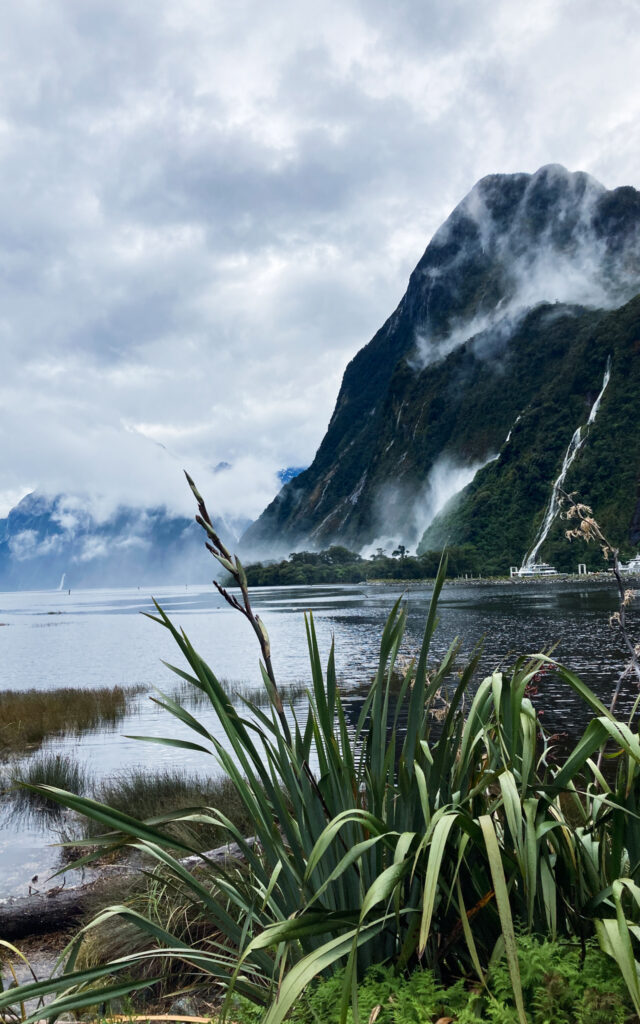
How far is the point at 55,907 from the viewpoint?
554 cm

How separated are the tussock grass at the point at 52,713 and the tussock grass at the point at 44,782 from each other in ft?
9.57

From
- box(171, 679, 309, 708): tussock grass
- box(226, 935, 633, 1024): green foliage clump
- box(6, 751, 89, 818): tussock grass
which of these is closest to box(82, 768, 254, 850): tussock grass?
box(6, 751, 89, 818): tussock grass

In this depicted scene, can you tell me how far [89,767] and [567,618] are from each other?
34.1 metres

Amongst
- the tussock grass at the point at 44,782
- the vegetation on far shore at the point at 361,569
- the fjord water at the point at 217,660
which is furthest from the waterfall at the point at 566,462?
the tussock grass at the point at 44,782

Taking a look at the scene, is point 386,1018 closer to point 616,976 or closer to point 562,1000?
point 562,1000

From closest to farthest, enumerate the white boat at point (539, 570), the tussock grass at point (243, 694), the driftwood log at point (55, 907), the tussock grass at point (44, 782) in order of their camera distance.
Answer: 1. the driftwood log at point (55, 907)
2. the tussock grass at point (44, 782)
3. the tussock grass at point (243, 694)
4. the white boat at point (539, 570)

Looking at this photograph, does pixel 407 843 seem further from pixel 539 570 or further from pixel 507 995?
pixel 539 570

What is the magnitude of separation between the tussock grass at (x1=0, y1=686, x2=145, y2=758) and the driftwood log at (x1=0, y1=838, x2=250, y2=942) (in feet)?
29.1

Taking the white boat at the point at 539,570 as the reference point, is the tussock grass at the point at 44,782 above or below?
above

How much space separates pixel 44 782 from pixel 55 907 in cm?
514

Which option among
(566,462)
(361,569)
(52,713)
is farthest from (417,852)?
(361,569)

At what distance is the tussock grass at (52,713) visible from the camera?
15.6 m

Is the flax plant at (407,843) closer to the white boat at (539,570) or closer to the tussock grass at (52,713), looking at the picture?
the tussock grass at (52,713)

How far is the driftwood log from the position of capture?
17.8 feet
